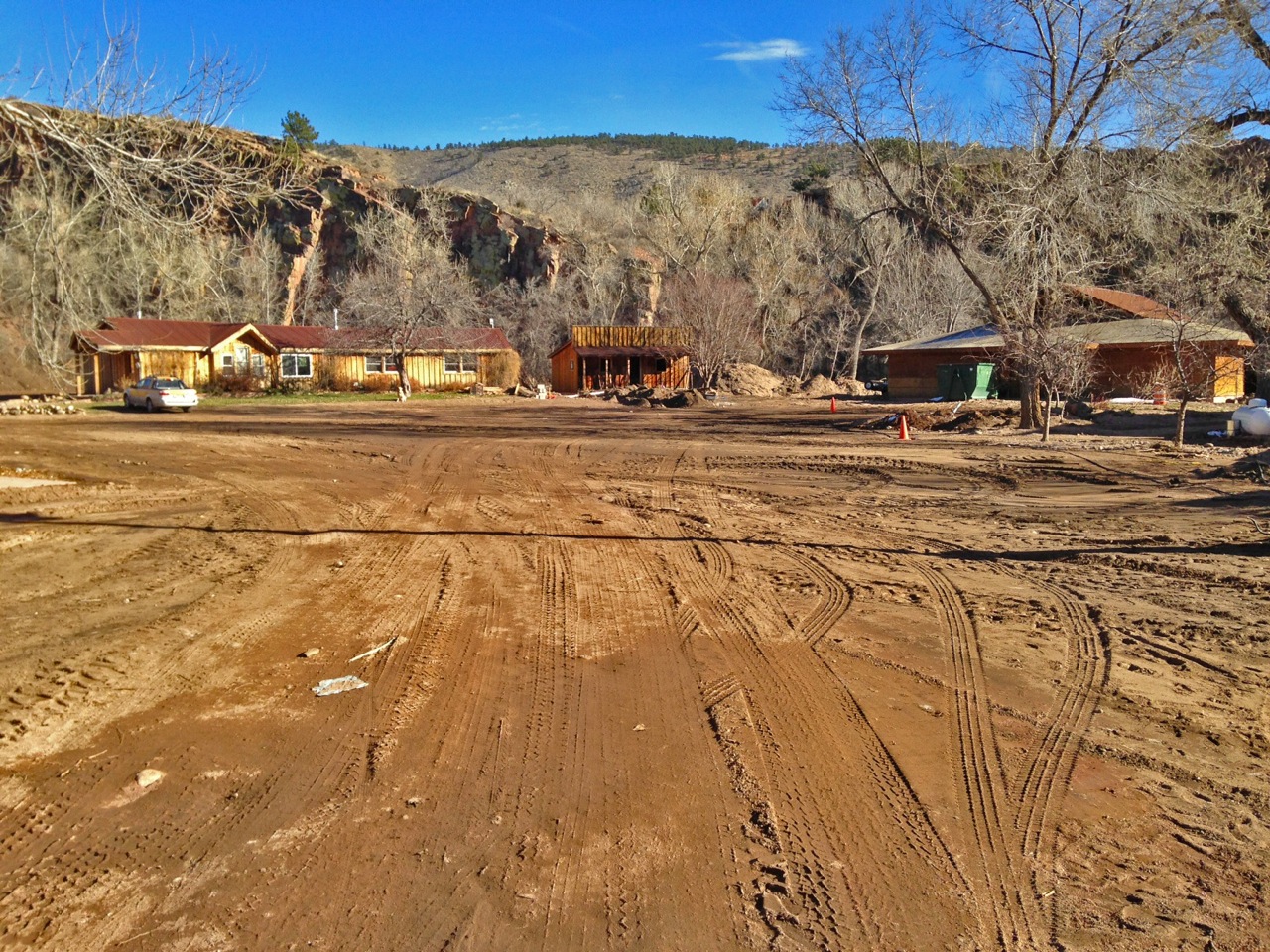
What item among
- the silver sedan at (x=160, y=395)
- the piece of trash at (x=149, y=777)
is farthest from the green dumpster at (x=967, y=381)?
the piece of trash at (x=149, y=777)

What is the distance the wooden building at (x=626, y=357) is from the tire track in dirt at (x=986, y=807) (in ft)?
159

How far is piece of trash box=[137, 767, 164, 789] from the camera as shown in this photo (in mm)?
4910

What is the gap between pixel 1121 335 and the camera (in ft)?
122

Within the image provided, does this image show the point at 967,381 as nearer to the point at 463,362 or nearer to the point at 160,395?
the point at 463,362

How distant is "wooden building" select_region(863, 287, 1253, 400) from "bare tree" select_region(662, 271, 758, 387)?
10.7 meters

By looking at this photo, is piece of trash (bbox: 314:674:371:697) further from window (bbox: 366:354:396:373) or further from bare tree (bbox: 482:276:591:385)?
bare tree (bbox: 482:276:591:385)

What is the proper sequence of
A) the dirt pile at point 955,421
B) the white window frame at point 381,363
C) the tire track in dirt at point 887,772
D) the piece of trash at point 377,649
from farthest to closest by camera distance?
1. the white window frame at point 381,363
2. the dirt pile at point 955,421
3. the piece of trash at point 377,649
4. the tire track in dirt at point 887,772

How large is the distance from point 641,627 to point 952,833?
3.72 meters

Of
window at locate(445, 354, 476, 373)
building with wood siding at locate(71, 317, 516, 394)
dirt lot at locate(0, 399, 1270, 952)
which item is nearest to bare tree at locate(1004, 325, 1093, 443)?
dirt lot at locate(0, 399, 1270, 952)

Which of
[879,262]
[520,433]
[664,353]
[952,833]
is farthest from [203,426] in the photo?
[879,262]

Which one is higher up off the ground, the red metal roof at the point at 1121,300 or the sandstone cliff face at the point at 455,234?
the sandstone cliff face at the point at 455,234

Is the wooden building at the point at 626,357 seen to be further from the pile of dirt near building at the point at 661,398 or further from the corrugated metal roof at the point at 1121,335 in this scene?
the corrugated metal roof at the point at 1121,335

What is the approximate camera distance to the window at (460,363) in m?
54.9

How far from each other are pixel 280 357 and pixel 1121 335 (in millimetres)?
43105
